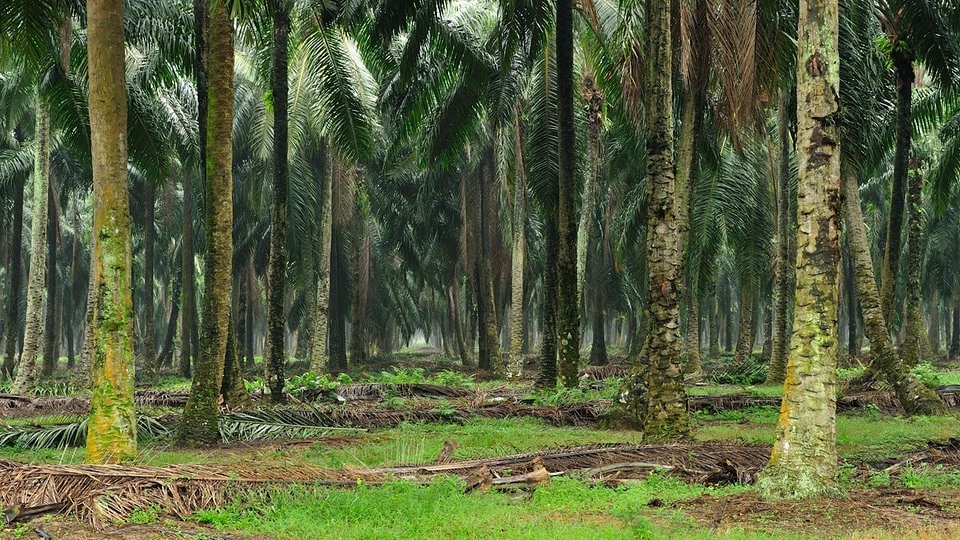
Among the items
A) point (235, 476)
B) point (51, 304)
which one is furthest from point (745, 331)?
point (51, 304)

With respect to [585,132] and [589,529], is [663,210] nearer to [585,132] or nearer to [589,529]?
[589,529]

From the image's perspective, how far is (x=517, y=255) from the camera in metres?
24.8

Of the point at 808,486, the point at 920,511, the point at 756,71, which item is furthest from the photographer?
the point at 756,71

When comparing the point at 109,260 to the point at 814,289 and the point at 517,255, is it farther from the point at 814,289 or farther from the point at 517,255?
the point at 517,255

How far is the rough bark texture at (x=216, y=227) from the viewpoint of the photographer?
40.4 feet

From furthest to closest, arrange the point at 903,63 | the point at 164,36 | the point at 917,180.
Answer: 1. the point at 917,180
2. the point at 164,36
3. the point at 903,63

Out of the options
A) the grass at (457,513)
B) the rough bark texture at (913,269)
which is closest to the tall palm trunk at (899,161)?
the rough bark texture at (913,269)

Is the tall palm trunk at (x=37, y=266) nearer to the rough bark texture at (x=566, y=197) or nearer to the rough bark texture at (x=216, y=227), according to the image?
the rough bark texture at (x=216, y=227)

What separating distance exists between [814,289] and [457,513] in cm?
388

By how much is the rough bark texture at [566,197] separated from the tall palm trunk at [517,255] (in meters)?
6.56

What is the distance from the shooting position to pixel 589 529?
6.88 m

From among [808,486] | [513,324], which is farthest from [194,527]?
[513,324]

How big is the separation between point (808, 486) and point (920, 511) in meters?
0.93

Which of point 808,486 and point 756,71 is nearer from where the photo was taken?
point 808,486
